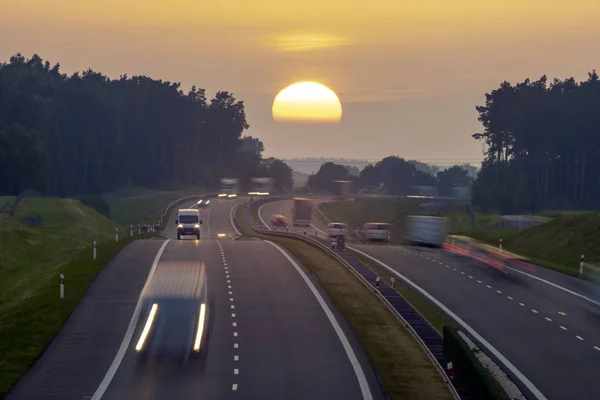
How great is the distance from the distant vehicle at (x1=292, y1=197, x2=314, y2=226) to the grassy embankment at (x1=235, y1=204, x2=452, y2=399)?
243 ft

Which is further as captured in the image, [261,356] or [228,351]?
[228,351]

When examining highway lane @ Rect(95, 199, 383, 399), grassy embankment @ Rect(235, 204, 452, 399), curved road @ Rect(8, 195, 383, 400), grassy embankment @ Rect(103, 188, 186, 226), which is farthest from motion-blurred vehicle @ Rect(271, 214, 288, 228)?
highway lane @ Rect(95, 199, 383, 399)

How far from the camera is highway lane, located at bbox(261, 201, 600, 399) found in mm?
33656

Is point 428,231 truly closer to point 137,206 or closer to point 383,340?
point 383,340

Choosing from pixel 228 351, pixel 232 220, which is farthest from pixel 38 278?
pixel 232 220

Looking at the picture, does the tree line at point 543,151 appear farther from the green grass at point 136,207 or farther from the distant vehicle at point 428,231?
the distant vehicle at point 428,231

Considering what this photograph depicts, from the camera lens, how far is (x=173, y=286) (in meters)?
31.4

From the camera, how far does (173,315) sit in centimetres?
3059

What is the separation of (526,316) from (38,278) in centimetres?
3142

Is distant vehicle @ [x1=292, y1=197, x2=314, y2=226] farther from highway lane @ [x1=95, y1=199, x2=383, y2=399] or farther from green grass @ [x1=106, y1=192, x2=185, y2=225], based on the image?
highway lane @ [x1=95, y1=199, x2=383, y2=399]

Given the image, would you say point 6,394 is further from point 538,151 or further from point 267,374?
point 538,151

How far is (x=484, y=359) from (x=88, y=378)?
1371 cm

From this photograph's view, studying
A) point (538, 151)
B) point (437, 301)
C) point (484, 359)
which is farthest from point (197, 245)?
point (538, 151)

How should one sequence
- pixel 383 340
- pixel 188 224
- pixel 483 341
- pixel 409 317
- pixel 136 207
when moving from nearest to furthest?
1. pixel 383 340
2. pixel 483 341
3. pixel 409 317
4. pixel 188 224
5. pixel 136 207
